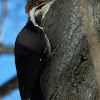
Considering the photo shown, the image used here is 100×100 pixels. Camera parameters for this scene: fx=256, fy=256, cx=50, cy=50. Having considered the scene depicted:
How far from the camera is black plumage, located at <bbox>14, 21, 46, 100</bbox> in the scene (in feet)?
7.25

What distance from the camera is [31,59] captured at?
2.27 metres

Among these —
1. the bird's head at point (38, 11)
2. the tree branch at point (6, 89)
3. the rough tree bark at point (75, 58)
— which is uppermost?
the bird's head at point (38, 11)

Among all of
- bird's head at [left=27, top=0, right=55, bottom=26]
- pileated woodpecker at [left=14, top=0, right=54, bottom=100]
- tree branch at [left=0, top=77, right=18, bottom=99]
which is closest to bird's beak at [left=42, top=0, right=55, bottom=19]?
Answer: bird's head at [left=27, top=0, right=55, bottom=26]

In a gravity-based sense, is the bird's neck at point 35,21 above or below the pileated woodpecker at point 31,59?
above

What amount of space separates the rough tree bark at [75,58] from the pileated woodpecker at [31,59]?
0.08 m

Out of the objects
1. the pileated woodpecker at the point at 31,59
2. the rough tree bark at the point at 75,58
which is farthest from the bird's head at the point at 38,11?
the rough tree bark at the point at 75,58

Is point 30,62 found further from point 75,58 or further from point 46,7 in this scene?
point 46,7

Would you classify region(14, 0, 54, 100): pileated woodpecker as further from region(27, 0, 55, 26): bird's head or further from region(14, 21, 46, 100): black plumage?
region(27, 0, 55, 26): bird's head

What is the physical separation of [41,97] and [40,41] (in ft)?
1.63

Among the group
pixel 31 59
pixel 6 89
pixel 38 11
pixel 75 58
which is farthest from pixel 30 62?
pixel 6 89

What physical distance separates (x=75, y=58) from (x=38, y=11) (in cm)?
70

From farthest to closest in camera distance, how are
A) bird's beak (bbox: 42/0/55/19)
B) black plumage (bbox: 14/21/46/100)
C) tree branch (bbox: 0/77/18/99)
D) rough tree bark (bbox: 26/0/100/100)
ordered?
tree branch (bbox: 0/77/18/99)
bird's beak (bbox: 42/0/55/19)
black plumage (bbox: 14/21/46/100)
rough tree bark (bbox: 26/0/100/100)

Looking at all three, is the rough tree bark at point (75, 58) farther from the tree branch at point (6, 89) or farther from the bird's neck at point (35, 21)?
the tree branch at point (6, 89)

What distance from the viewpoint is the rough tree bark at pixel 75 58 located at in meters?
2.00
